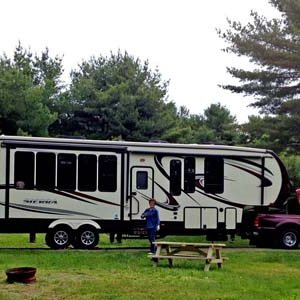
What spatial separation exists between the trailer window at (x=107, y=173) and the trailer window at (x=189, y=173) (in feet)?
7.23

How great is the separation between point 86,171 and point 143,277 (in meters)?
7.08

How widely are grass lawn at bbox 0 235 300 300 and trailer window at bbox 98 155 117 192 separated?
2.15m

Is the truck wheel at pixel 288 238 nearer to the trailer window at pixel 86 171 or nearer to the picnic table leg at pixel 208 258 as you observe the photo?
the trailer window at pixel 86 171

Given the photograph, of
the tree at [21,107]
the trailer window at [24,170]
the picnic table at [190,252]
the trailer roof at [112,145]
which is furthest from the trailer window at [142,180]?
the tree at [21,107]

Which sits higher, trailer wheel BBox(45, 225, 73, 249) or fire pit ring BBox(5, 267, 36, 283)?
trailer wheel BBox(45, 225, 73, 249)

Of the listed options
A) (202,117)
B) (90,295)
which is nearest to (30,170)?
(90,295)

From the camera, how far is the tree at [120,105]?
148 ft

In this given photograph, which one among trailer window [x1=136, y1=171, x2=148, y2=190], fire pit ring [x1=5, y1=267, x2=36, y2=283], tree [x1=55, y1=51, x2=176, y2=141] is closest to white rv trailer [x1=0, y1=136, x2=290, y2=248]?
trailer window [x1=136, y1=171, x2=148, y2=190]

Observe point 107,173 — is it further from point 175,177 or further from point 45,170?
point 175,177

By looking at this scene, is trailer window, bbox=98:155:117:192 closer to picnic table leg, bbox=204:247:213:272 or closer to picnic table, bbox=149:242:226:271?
picnic table, bbox=149:242:226:271

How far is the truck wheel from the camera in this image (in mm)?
21469

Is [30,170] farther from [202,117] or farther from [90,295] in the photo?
[202,117]

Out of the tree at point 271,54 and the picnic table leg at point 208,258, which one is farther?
the tree at point 271,54

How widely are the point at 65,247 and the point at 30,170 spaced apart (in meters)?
2.38
